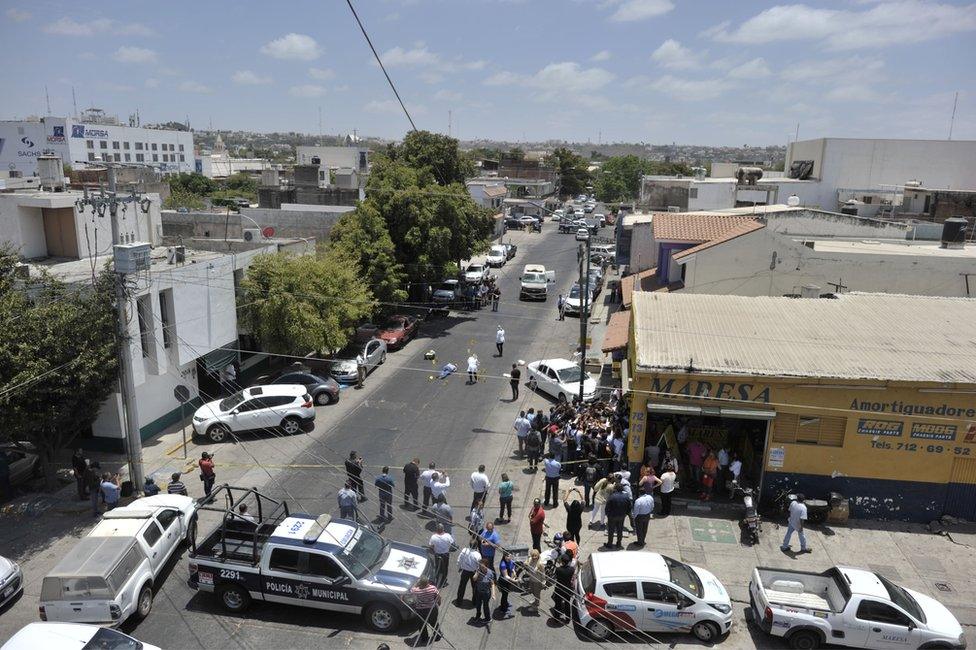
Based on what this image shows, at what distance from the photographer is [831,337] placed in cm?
1725

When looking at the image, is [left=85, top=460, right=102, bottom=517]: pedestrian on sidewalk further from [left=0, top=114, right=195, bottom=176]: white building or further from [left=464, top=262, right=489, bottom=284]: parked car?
[left=0, top=114, right=195, bottom=176]: white building

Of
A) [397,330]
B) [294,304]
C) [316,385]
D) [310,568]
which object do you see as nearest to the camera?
[310,568]

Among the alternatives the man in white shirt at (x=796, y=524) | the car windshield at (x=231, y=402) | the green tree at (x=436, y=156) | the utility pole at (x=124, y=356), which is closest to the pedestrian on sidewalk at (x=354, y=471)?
the utility pole at (x=124, y=356)

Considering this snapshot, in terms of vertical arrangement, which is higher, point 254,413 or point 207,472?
point 254,413

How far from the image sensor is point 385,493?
15789mm

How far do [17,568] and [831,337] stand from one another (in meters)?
19.4

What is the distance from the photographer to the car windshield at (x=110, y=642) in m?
9.98

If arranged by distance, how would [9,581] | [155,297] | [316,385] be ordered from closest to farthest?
[9,581] → [155,297] → [316,385]

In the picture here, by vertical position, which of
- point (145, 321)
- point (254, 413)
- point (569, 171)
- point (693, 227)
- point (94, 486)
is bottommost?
point (94, 486)

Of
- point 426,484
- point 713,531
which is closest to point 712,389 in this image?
point 713,531

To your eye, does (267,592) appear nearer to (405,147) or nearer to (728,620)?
(728,620)

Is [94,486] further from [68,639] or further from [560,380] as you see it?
[560,380]

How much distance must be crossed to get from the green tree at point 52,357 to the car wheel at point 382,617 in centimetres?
985

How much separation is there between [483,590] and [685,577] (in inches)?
145
